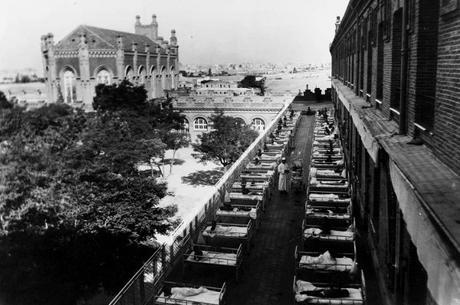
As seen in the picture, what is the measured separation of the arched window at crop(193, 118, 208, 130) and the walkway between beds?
39750 millimetres

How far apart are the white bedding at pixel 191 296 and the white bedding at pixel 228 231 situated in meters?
2.88

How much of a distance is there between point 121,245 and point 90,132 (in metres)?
17.1

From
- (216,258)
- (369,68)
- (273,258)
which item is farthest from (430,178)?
(369,68)

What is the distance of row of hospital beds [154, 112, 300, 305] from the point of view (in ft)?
26.9

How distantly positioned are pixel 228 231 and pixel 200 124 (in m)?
45.5

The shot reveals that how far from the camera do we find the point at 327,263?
918 cm

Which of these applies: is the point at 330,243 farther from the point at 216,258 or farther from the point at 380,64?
the point at 380,64

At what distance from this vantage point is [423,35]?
6.42 meters

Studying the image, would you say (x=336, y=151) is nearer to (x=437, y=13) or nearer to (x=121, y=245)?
(x=121, y=245)

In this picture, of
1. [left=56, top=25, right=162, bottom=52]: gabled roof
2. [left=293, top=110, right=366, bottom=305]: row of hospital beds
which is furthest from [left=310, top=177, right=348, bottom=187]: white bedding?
[left=56, top=25, right=162, bottom=52]: gabled roof

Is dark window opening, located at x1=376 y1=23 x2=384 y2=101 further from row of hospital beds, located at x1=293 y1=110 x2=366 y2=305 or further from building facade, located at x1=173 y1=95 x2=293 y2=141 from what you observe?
building facade, located at x1=173 y1=95 x2=293 y2=141

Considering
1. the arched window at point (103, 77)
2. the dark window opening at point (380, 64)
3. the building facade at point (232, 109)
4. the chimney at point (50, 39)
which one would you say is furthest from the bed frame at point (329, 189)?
the chimney at point (50, 39)

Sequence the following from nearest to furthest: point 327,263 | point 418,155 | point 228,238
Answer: point 418,155 < point 327,263 < point 228,238

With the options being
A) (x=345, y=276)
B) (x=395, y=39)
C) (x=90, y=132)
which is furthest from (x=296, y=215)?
(x=90, y=132)
